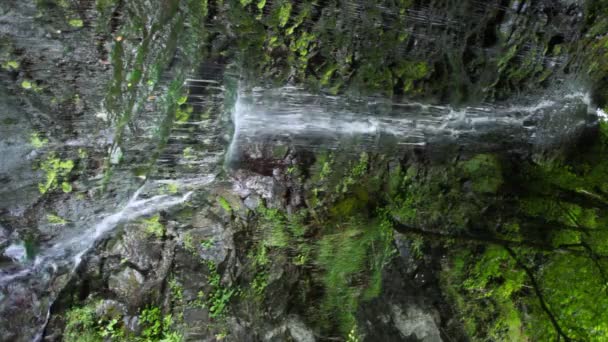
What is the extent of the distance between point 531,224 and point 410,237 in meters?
1.55

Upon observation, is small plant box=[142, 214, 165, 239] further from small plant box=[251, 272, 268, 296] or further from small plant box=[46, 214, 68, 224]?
small plant box=[251, 272, 268, 296]

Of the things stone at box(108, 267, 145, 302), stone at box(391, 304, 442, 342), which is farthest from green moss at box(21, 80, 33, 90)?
stone at box(391, 304, 442, 342)

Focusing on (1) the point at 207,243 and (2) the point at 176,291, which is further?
(1) the point at 207,243

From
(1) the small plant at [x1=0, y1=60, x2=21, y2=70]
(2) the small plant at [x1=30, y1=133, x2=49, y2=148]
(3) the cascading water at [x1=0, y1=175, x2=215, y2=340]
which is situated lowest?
(3) the cascading water at [x1=0, y1=175, x2=215, y2=340]

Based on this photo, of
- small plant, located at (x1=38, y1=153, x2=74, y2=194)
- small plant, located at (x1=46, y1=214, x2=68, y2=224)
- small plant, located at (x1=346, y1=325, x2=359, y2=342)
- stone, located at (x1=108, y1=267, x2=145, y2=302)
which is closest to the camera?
small plant, located at (x1=38, y1=153, x2=74, y2=194)

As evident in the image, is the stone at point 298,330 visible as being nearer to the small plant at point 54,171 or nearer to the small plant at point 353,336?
the small plant at point 353,336

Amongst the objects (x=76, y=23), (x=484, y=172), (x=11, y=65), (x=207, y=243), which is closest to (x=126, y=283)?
(x=207, y=243)

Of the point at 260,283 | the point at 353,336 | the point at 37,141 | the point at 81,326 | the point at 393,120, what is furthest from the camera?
the point at 393,120

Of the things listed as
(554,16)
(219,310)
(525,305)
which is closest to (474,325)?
(525,305)

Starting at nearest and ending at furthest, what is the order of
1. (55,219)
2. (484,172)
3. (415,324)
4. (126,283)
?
1. (55,219)
2. (126,283)
3. (415,324)
4. (484,172)

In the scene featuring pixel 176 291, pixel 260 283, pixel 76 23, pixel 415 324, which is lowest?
pixel 415 324

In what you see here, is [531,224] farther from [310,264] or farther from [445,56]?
[310,264]

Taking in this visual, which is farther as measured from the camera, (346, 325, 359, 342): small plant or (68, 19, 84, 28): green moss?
(346, 325, 359, 342): small plant

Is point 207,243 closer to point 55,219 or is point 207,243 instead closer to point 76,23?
point 55,219
